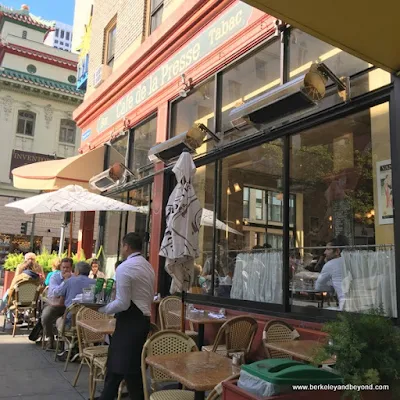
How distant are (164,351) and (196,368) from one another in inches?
23.3

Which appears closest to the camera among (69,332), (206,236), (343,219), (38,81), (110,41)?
(343,219)

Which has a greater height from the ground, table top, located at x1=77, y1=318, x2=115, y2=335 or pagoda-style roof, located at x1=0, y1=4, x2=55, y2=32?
pagoda-style roof, located at x1=0, y1=4, x2=55, y2=32

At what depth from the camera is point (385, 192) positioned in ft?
15.5

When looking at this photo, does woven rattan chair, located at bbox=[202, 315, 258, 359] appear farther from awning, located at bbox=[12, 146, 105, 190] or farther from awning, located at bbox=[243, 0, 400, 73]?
awning, located at bbox=[12, 146, 105, 190]

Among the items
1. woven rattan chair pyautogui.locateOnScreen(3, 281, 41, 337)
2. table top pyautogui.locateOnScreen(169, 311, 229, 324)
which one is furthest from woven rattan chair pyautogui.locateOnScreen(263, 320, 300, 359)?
woven rattan chair pyautogui.locateOnScreen(3, 281, 41, 337)

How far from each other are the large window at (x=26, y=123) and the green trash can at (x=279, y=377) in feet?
97.8

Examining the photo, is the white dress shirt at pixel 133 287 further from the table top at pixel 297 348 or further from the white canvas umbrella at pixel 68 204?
the white canvas umbrella at pixel 68 204

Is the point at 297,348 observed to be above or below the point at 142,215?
below

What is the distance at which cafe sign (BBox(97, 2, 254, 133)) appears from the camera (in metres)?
6.87

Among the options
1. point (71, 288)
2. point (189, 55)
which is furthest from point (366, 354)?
point (189, 55)

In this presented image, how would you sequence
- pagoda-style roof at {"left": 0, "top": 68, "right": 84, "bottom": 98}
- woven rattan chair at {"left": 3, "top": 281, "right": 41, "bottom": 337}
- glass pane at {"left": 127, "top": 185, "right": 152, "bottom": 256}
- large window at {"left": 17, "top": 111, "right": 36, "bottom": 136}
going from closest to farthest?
woven rattan chair at {"left": 3, "top": 281, "right": 41, "bottom": 337}, glass pane at {"left": 127, "top": 185, "right": 152, "bottom": 256}, pagoda-style roof at {"left": 0, "top": 68, "right": 84, "bottom": 98}, large window at {"left": 17, "top": 111, "right": 36, "bottom": 136}

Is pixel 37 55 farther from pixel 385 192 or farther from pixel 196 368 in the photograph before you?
pixel 196 368

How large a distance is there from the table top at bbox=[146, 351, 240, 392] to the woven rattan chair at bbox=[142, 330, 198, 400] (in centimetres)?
15

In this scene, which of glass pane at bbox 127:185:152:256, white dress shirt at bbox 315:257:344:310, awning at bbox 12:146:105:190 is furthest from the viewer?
awning at bbox 12:146:105:190
